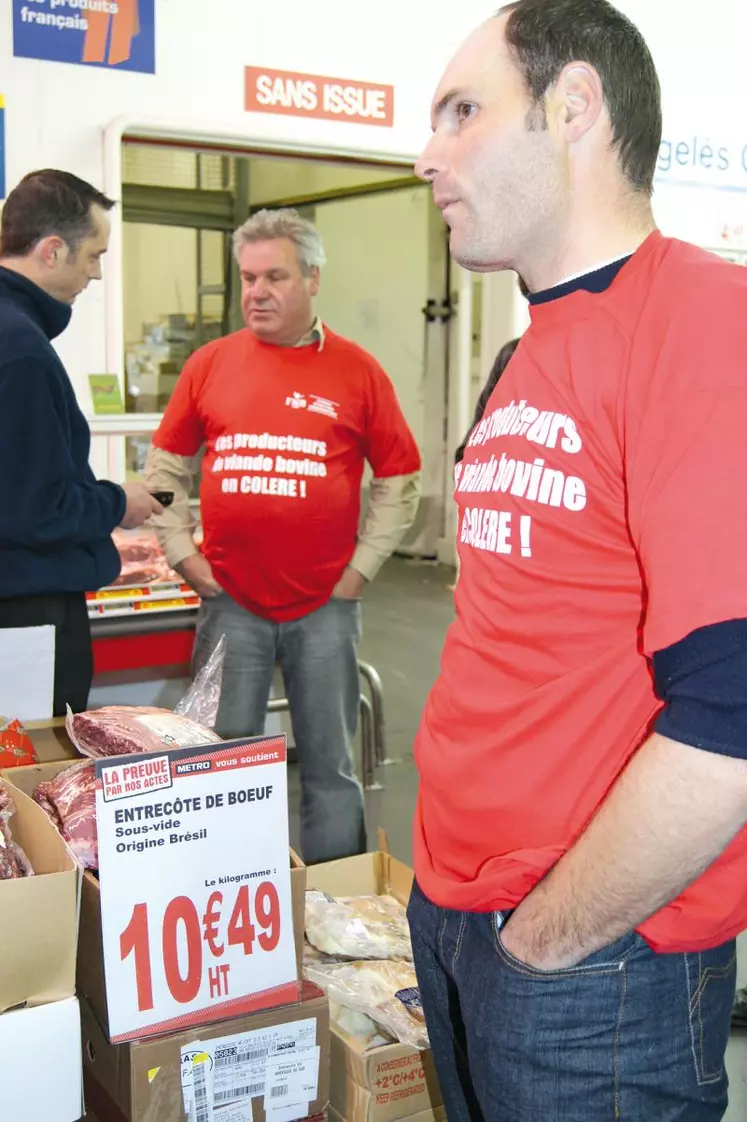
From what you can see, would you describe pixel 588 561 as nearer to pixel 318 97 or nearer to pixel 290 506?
pixel 290 506

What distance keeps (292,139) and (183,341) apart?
18.2ft

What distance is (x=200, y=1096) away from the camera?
149 cm

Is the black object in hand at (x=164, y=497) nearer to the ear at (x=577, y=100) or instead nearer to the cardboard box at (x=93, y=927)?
the cardboard box at (x=93, y=927)

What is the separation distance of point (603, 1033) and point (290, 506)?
2.15m

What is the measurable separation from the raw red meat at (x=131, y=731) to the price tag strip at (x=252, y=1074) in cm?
40

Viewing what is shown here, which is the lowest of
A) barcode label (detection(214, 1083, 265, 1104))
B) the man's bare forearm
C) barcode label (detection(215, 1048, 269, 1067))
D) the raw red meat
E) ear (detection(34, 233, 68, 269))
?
barcode label (detection(214, 1083, 265, 1104))

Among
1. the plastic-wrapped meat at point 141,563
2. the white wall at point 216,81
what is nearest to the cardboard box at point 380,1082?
the plastic-wrapped meat at point 141,563

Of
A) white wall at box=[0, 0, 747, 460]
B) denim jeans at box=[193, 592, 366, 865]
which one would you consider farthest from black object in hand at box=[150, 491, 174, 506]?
white wall at box=[0, 0, 747, 460]

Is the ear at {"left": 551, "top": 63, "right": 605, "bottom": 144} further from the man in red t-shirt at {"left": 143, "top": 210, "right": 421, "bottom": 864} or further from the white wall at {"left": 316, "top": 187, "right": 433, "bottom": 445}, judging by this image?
the white wall at {"left": 316, "top": 187, "right": 433, "bottom": 445}

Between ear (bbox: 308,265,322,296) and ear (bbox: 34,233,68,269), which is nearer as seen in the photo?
ear (bbox: 34,233,68,269)

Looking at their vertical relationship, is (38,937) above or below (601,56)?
below

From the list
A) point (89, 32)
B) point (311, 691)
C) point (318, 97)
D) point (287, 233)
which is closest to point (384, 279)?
point (318, 97)

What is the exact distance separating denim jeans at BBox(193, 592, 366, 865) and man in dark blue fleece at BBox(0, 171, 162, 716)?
0.50 meters

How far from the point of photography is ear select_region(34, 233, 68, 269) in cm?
268
